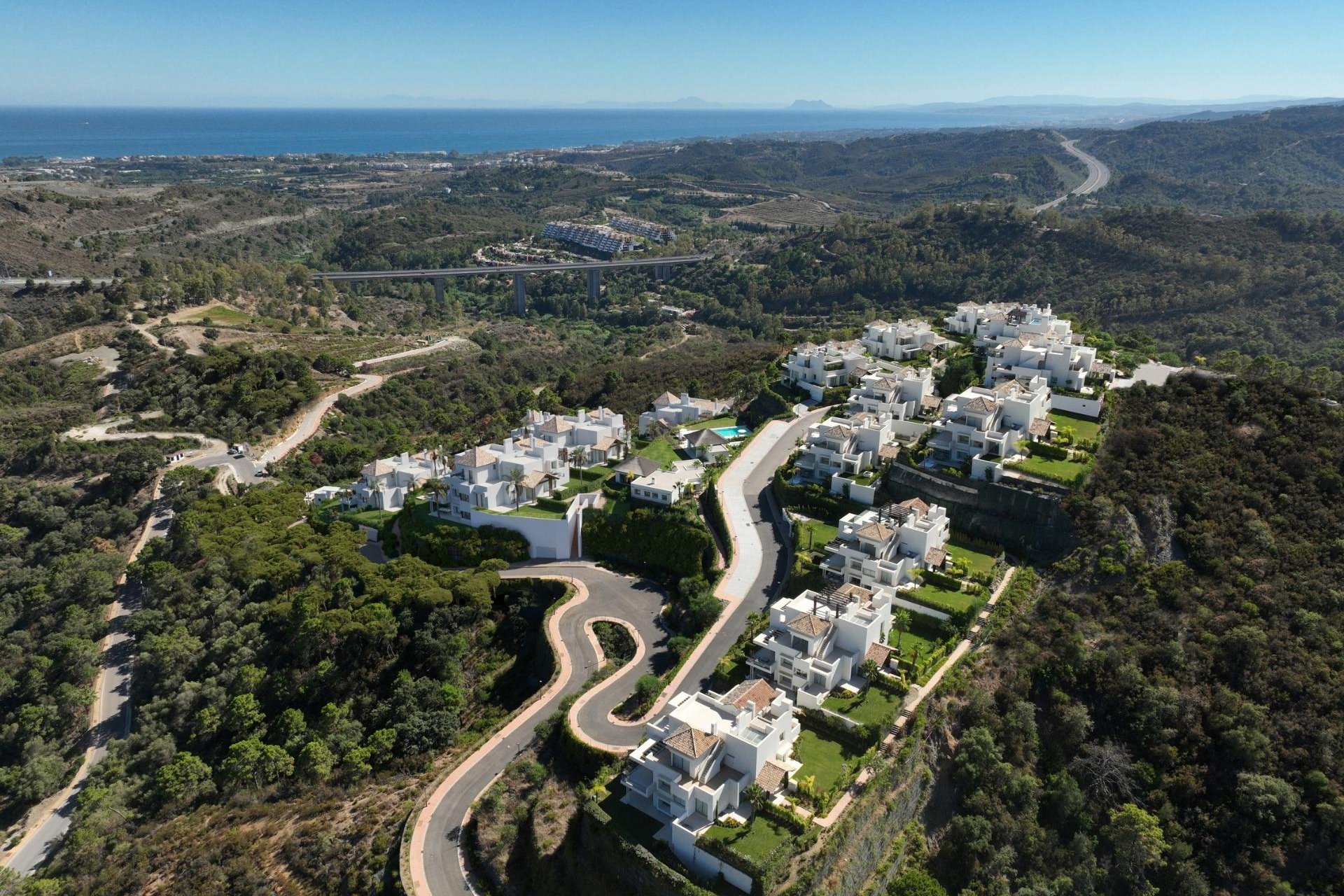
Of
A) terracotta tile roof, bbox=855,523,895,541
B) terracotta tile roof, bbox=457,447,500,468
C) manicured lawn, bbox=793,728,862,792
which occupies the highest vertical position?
terracotta tile roof, bbox=855,523,895,541

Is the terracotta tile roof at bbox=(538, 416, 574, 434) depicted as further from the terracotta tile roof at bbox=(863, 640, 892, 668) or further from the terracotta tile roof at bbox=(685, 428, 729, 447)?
the terracotta tile roof at bbox=(863, 640, 892, 668)

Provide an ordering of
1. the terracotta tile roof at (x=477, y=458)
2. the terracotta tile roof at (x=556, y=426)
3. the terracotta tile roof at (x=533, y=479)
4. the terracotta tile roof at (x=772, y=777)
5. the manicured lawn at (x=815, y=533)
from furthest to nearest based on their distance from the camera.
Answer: the terracotta tile roof at (x=556, y=426), the terracotta tile roof at (x=533, y=479), the terracotta tile roof at (x=477, y=458), the manicured lawn at (x=815, y=533), the terracotta tile roof at (x=772, y=777)

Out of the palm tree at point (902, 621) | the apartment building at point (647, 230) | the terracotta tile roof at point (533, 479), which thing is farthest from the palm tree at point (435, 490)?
the apartment building at point (647, 230)

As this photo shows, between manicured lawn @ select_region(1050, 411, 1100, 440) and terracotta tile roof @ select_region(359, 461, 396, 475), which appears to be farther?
terracotta tile roof @ select_region(359, 461, 396, 475)

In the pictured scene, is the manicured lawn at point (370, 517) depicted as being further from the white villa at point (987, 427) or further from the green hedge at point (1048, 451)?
the green hedge at point (1048, 451)

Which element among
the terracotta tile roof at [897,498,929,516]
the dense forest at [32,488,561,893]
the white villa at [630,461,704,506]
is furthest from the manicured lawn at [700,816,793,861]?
the white villa at [630,461,704,506]

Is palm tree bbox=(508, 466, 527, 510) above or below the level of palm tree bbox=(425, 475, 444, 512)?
above

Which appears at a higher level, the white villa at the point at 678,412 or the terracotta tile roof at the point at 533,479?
the terracotta tile roof at the point at 533,479
